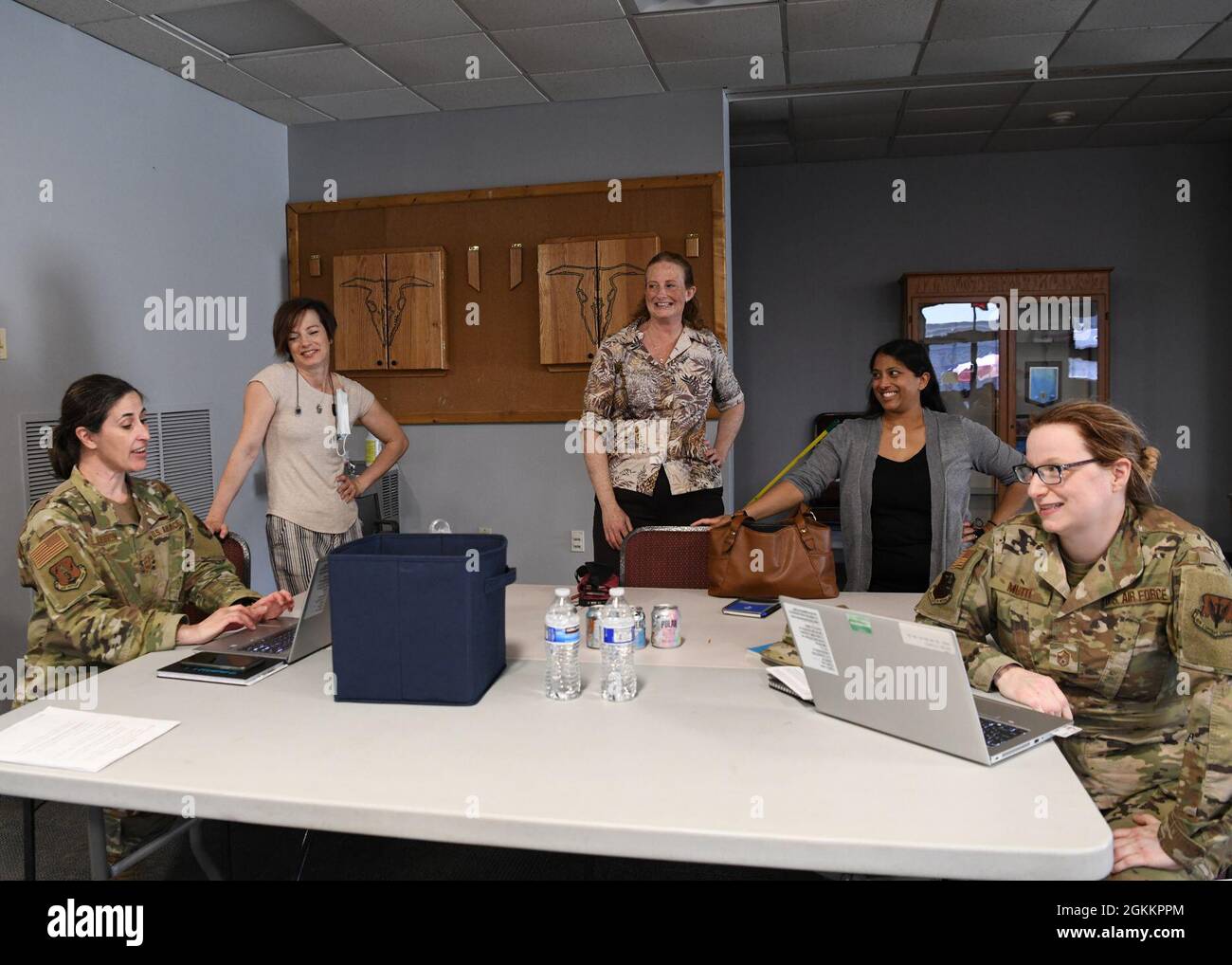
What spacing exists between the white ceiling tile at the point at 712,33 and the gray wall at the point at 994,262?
7.72 ft

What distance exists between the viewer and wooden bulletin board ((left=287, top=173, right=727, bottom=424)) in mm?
4902

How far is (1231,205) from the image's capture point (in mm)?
5988

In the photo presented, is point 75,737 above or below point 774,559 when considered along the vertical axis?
below

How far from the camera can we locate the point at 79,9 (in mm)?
3586

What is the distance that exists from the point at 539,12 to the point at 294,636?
297 cm

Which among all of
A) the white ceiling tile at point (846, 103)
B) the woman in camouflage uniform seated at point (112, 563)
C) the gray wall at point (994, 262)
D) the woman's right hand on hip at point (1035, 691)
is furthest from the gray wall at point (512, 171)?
the woman's right hand on hip at point (1035, 691)

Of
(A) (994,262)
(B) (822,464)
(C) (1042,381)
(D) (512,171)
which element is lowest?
(B) (822,464)

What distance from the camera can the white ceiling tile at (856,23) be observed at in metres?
3.80

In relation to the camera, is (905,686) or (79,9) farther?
(79,9)

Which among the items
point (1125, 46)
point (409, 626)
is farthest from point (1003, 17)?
point (409, 626)

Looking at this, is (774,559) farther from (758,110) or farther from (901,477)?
(758,110)

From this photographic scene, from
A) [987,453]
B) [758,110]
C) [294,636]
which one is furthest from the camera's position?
[758,110]

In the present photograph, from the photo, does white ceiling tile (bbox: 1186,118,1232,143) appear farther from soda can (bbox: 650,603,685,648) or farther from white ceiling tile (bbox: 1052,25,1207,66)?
soda can (bbox: 650,603,685,648)

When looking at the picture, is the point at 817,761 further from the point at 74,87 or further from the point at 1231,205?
the point at 1231,205
